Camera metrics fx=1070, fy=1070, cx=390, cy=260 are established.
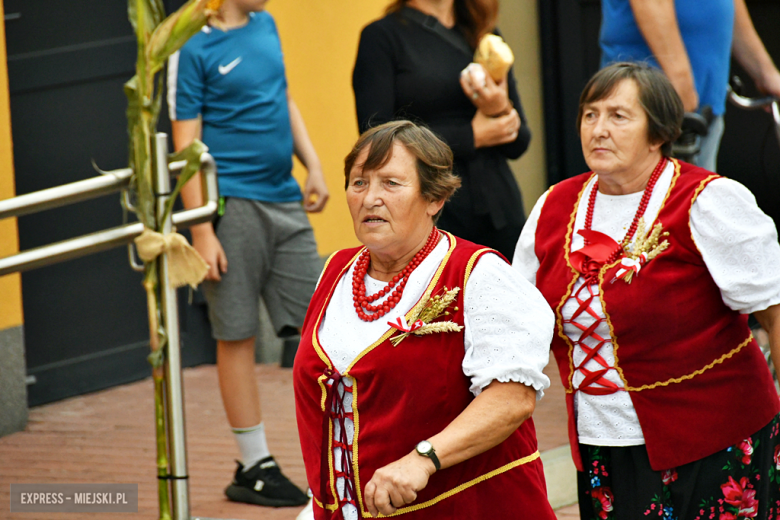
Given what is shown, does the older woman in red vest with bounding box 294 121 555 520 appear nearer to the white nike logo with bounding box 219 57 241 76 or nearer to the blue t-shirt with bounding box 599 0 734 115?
the white nike logo with bounding box 219 57 241 76

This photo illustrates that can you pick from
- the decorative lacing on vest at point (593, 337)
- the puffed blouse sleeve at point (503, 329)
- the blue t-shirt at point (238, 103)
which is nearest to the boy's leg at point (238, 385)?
the blue t-shirt at point (238, 103)

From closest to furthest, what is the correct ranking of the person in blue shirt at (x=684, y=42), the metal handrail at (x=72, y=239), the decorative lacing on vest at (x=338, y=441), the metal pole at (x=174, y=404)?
the decorative lacing on vest at (x=338, y=441), the metal handrail at (x=72, y=239), the metal pole at (x=174, y=404), the person in blue shirt at (x=684, y=42)

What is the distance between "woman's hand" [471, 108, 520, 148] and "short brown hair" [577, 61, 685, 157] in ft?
2.68

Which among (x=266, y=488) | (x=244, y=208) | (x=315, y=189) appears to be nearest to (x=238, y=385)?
(x=266, y=488)

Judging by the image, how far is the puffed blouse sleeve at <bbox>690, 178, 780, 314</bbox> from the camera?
108 inches

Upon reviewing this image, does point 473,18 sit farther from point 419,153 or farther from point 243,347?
point 419,153

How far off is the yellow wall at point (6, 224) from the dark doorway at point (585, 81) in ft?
14.1

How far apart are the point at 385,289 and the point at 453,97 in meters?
1.52

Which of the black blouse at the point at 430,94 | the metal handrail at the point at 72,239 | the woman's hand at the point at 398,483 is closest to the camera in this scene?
the woman's hand at the point at 398,483

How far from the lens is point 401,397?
2287 millimetres

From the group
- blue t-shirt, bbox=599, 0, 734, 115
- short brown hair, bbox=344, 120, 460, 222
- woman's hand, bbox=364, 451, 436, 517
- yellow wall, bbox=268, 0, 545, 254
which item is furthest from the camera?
yellow wall, bbox=268, 0, 545, 254

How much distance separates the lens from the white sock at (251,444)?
13.4 feet

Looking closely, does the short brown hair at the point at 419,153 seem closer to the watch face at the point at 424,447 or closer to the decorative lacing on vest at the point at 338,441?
the decorative lacing on vest at the point at 338,441

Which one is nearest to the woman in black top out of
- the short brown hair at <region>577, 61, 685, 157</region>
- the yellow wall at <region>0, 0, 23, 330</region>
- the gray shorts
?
Result: the gray shorts
